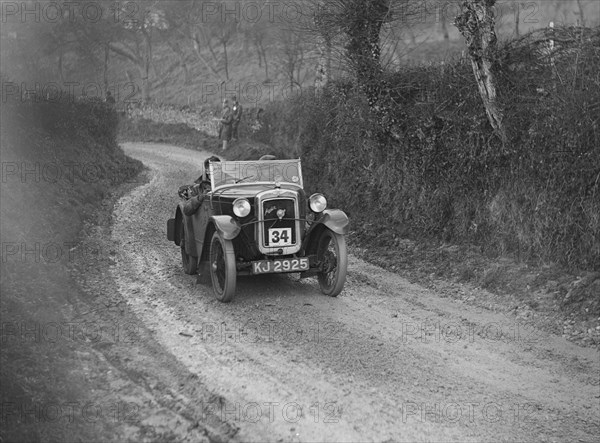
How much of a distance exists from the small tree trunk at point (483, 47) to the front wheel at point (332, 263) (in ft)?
11.6

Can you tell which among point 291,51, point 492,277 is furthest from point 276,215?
point 291,51

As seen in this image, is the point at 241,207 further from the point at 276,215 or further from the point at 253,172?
the point at 253,172

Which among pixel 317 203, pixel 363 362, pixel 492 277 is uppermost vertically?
pixel 317 203

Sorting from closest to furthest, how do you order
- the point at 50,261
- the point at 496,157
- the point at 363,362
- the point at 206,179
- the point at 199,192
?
the point at 363,362
the point at 50,261
the point at 206,179
the point at 199,192
the point at 496,157

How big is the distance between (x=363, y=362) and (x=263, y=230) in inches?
106

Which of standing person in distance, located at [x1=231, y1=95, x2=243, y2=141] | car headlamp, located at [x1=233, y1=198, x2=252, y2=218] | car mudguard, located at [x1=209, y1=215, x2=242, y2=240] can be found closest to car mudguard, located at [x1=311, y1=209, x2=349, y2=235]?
car headlamp, located at [x1=233, y1=198, x2=252, y2=218]

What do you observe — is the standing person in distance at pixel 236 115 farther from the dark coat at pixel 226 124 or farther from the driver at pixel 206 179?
the driver at pixel 206 179

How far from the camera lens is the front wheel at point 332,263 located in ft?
28.5

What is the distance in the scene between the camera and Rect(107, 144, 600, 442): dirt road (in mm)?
5504

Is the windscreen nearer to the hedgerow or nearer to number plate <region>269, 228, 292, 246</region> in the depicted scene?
number plate <region>269, 228, 292, 246</region>

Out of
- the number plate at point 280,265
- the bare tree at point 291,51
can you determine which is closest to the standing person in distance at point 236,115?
the bare tree at point 291,51

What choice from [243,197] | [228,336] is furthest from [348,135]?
[228,336]

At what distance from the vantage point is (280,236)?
346 inches

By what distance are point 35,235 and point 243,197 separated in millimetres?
3918
